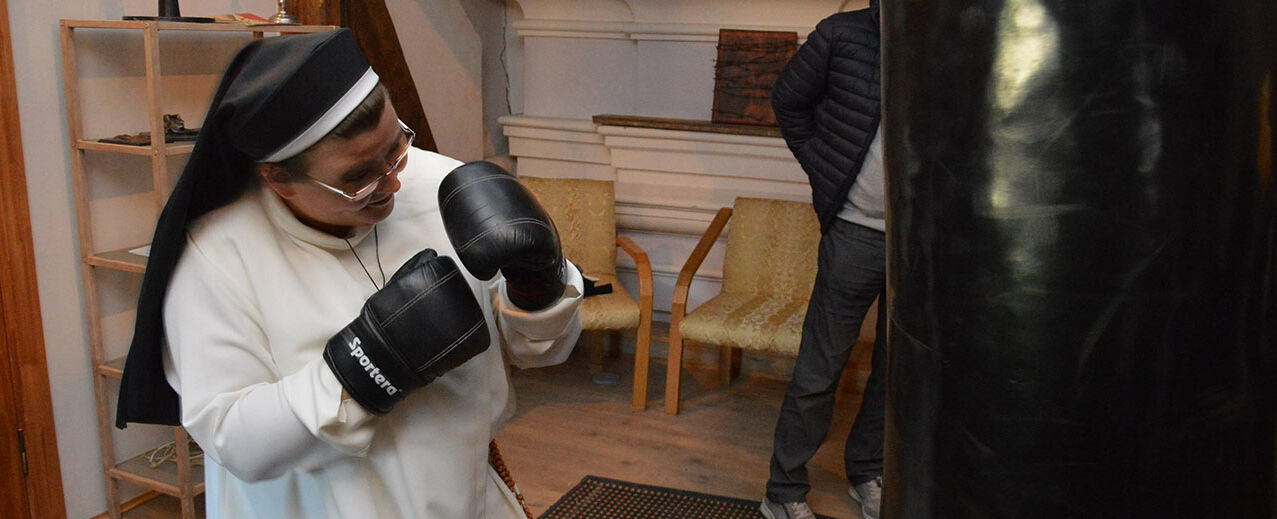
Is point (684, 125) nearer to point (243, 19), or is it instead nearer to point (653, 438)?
point (653, 438)

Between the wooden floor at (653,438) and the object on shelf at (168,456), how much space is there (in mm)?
166

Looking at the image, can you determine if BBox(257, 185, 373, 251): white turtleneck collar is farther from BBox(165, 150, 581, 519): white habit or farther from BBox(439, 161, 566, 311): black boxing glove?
BBox(439, 161, 566, 311): black boxing glove

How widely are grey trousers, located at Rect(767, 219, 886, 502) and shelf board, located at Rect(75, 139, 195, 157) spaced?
5.60ft

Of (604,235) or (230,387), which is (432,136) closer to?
(604,235)

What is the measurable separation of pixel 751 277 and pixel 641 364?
1.81ft

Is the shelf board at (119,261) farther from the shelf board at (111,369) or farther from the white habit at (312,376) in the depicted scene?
the white habit at (312,376)

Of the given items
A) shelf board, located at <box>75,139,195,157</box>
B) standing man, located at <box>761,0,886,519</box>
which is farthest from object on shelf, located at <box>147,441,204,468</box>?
standing man, located at <box>761,0,886,519</box>

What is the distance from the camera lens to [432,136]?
14.0ft

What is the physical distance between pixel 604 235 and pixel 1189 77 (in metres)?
4.01

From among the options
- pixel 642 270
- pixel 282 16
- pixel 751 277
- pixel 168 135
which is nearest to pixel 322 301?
pixel 168 135

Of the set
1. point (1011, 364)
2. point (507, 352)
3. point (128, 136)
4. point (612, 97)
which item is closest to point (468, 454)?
point (507, 352)

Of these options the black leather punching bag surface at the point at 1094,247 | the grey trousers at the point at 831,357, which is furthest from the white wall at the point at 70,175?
the black leather punching bag surface at the point at 1094,247

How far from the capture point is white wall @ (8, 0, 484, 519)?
105 inches

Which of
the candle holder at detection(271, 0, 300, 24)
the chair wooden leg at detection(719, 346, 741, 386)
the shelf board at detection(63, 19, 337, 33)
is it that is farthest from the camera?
the chair wooden leg at detection(719, 346, 741, 386)
